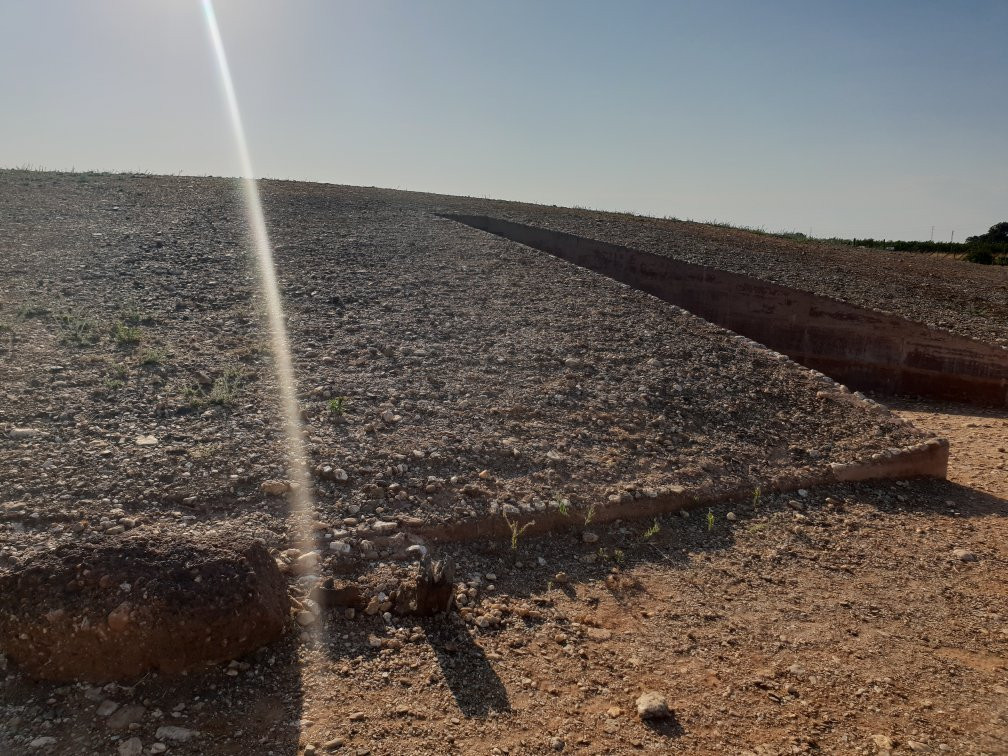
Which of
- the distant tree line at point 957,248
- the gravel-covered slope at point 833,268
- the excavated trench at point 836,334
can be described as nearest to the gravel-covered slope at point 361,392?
the excavated trench at point 836,334

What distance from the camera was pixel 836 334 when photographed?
10.2 metres

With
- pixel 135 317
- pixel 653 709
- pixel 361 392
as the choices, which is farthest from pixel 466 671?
pixel 135 317

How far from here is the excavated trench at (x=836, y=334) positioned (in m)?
9.46

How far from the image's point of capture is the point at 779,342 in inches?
418

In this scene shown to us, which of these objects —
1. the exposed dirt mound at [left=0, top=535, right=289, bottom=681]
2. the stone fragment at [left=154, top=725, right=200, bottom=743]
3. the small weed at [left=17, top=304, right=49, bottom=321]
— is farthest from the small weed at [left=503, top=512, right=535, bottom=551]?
the small weed at [left=17, top=304, right=49, bottom=321]

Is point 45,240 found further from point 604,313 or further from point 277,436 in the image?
point 604,313

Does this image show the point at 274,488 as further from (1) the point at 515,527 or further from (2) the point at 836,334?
(2) the point at 836,334

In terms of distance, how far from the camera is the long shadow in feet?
10.0

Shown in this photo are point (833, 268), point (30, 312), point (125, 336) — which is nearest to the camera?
point (125, 336)

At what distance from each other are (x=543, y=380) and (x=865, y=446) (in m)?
2.80

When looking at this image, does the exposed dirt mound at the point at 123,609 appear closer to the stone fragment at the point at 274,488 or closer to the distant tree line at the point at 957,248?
the stone fragment at the point at 274,488

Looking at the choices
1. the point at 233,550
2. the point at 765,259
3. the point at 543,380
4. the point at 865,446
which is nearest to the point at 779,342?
the point at 765,259

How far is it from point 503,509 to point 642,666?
136 centimetres

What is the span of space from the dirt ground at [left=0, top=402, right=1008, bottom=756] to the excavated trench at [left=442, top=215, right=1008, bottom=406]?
5.41 metres
